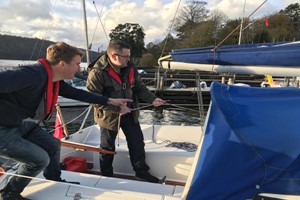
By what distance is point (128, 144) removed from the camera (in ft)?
12.2

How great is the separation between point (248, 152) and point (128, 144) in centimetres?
177

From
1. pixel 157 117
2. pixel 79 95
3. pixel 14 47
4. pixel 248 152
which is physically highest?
Answer: pixel 14 47

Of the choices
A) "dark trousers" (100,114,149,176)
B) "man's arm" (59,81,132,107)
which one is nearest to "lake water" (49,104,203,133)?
"dark trousers" (100,114,149,176)

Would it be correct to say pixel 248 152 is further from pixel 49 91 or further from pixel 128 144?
pixel 128 144

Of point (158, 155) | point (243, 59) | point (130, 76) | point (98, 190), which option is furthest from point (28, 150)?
point (243, 59)

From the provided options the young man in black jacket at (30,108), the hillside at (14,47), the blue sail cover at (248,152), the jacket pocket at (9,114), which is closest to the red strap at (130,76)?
the young man in black jacket at (30,108)

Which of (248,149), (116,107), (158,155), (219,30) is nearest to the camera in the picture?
(248,149)

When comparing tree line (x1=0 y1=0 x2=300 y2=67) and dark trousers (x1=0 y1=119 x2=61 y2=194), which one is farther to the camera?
tree line (x1=0 y1=0 x2=300 y2=67)

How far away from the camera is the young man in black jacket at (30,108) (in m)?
2.38

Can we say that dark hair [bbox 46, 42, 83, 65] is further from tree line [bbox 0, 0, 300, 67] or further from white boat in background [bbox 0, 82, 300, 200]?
tree line [bbox 0, 0, 300, 67]

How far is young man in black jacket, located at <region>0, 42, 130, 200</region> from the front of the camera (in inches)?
93.6

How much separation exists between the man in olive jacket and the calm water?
9.96 meters

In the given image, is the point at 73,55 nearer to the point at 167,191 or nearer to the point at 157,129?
the point at 167,191

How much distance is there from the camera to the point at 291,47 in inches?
114
